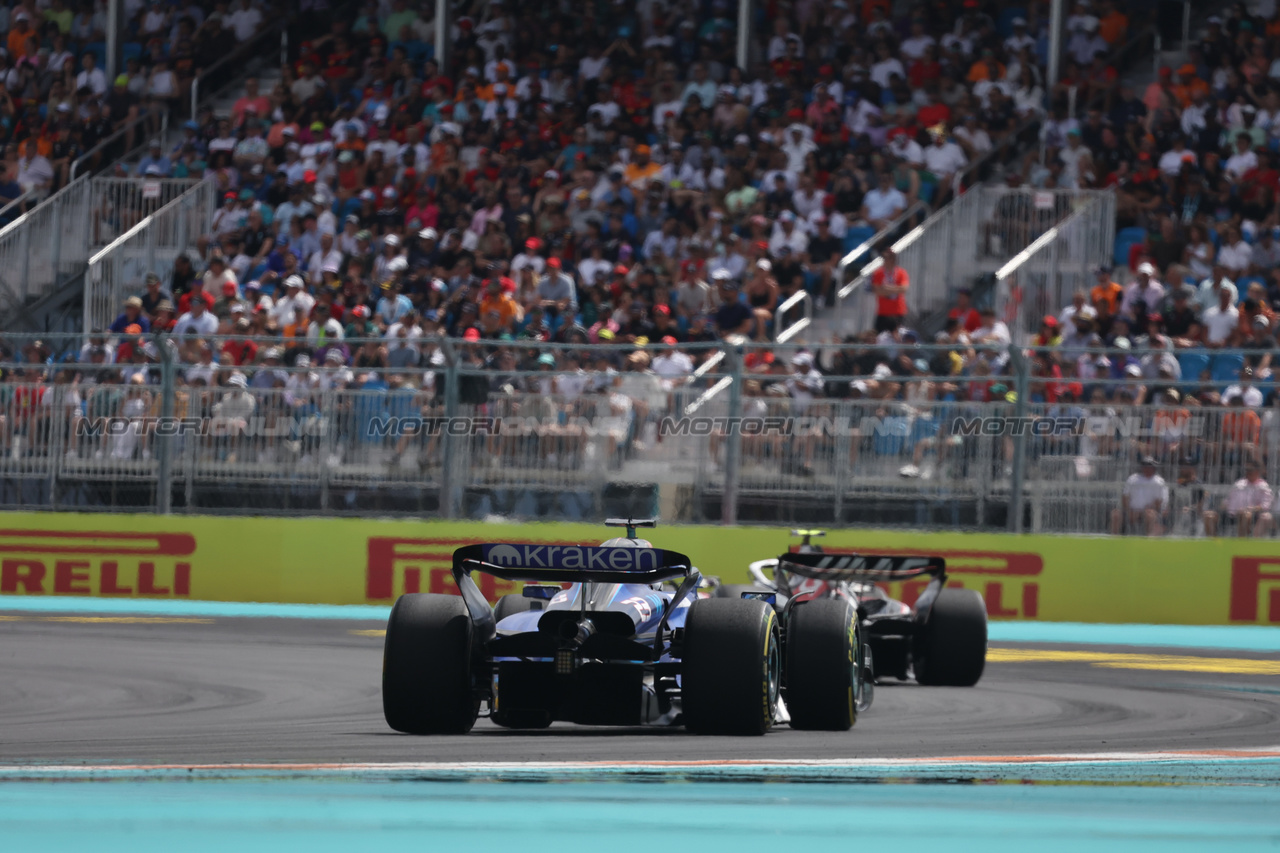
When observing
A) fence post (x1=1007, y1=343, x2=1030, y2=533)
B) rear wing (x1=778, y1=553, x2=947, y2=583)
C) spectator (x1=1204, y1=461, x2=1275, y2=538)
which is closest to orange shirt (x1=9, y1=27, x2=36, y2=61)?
fence post (x1=1007, y1=343, x2=1030, y2=533)

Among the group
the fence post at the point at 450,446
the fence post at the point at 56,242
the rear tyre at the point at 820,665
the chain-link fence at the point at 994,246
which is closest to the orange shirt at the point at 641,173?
the chain-link fence at the point at 994,246

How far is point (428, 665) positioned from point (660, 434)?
27.2 ft

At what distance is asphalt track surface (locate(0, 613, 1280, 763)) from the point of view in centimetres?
794

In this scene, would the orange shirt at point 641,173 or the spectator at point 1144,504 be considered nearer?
the spectator at point 1144,504

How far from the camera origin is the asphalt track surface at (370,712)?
7.94m

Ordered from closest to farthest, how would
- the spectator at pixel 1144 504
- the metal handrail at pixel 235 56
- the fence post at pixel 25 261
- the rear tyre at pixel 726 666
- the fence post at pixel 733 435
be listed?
the rear tyre at pixel 726 666
the spectator at pixel 1144 504
the fence post at pixel 733 435
the fence post at pixel 25 261
the metal handrail at pixel 235 56

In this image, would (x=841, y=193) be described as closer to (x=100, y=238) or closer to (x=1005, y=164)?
(x=1005, y=164)

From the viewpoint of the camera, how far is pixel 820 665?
29.0 feet

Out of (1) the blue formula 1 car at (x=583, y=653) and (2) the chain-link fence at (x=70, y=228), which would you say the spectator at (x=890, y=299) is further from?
(1) the blue formula 1 car at (x=583, y=653)

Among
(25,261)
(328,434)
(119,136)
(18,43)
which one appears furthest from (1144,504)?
(18,43)

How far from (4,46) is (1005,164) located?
1483 centimetres

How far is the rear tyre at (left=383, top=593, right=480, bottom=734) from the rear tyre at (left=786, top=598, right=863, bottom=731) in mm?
1483

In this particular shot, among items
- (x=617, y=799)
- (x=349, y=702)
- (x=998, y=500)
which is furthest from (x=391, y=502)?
(x=617, y=799)

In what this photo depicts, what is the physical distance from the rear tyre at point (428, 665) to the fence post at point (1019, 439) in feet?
27.7
